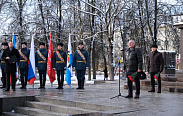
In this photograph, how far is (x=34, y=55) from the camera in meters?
15.6

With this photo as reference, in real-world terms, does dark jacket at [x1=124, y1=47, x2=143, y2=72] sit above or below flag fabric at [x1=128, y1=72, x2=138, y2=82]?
above

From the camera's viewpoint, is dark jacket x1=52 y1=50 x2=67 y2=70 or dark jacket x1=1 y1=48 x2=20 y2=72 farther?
dark jacket x1=52 y1=50 x2=67 y2=70

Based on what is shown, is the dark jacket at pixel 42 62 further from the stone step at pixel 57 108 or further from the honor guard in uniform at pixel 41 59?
the stone step at pixel 57 108

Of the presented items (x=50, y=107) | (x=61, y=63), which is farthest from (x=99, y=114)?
(x=61, y=63)

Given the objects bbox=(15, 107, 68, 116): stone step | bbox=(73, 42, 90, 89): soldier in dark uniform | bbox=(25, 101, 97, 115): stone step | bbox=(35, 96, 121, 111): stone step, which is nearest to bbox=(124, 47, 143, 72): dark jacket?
bbox=(35, 96, 121, 111): stone step

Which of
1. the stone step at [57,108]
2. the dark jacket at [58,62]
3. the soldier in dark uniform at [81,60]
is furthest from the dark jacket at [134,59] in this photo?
the dark jacket at [58,62]

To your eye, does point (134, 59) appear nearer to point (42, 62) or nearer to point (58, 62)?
point (58, 62)

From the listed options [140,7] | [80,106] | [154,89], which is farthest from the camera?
Answer: [140,7]

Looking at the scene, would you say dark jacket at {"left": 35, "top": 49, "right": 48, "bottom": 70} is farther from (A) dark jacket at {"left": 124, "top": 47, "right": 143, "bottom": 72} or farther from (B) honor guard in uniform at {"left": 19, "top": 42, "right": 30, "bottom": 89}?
(A) dark jacket at {"left": 124, "top": 47, "right": 143, "bottom": 72}

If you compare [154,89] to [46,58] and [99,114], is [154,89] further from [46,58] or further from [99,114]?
[99,114]

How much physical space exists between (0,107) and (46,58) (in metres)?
4.97

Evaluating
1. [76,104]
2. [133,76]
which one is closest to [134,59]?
[133,76]

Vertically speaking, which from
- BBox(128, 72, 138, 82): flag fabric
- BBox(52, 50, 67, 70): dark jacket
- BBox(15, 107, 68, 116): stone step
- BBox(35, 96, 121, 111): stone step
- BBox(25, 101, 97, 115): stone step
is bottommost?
BBox(15, 107, 68, 116): stone step

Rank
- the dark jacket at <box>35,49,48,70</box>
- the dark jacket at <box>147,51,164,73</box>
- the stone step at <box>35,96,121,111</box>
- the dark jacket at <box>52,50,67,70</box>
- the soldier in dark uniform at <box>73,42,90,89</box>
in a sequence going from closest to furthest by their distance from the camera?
the stone step at <box>35,96,121,111</box>, the dark jacket at <box>147,51,164,73</box>, the soldier in dark uniform at <box>73,42,90,89</box>, the dark jacket at <box>52,50,67,70</box>, the dark jacket at <box>35,49,48,70</box>
